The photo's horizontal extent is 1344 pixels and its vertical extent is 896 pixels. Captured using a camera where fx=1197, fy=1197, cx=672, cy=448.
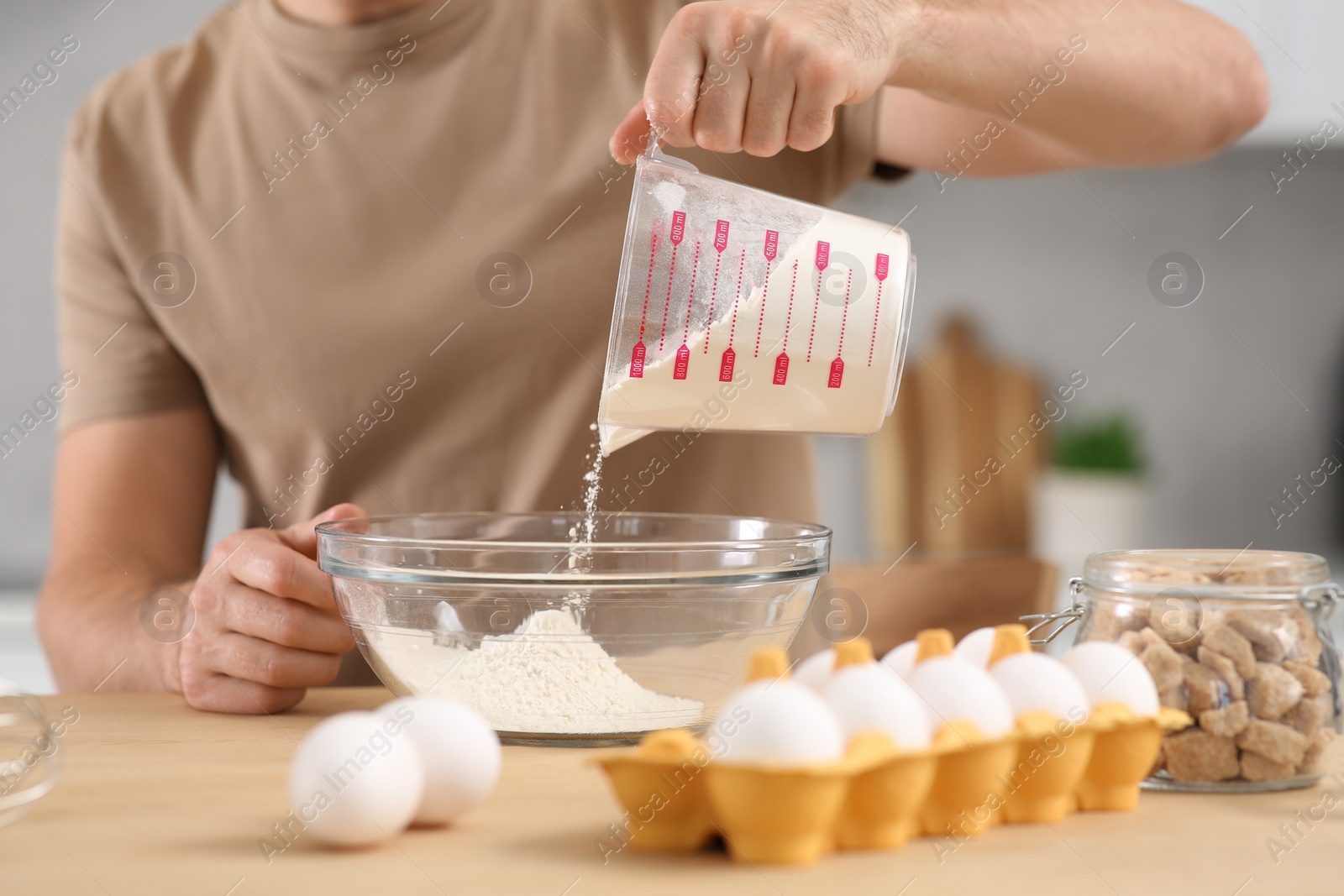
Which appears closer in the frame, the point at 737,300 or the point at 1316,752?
the point at 1316,752

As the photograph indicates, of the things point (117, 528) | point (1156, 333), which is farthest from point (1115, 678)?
point (1156, 333)

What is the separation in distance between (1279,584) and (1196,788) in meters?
0.11

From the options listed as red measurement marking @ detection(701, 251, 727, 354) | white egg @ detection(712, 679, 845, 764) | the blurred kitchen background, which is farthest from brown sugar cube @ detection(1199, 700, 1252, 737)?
the blurred kitchen background

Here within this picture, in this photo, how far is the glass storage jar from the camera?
22.6 inches

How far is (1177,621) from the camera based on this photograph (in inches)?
23.3

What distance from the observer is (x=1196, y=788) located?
23.1 inches

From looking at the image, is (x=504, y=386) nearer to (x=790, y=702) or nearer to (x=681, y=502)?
(x=681, y=502)

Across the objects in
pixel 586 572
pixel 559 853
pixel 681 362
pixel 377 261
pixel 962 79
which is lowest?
pixel 559 853

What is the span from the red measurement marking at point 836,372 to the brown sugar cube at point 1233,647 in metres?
0.26

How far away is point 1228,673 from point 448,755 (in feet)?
1.21

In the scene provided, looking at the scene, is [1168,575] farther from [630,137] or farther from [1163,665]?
[630,137]

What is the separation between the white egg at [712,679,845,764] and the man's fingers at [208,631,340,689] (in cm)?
43

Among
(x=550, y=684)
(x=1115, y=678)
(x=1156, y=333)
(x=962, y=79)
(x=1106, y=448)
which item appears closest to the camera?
(x=1115, y=678)

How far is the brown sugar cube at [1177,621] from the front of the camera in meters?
0.59
